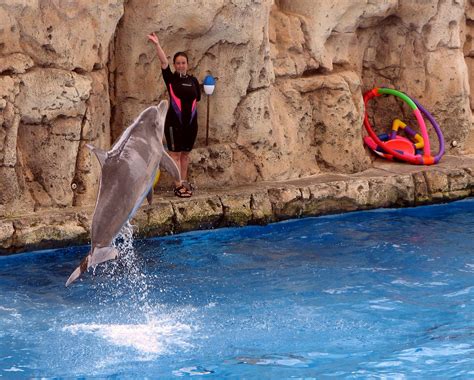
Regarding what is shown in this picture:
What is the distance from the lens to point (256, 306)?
6910 millimetres

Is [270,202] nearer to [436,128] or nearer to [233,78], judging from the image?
[233,78]

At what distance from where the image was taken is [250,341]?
6254 mm

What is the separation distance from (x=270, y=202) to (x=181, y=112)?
1.09 meters

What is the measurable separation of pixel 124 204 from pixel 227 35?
3.71 m

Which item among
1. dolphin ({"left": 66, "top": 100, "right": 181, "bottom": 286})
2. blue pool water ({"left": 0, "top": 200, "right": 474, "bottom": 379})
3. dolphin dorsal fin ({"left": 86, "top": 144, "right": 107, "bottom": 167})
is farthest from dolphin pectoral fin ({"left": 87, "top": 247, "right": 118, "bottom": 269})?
blue pool water ({"left": 0, "top": 200, "right": 474, "bottom": 379})

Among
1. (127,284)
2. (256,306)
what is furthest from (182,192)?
(256,306)

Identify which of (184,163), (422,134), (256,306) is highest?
(422,134)

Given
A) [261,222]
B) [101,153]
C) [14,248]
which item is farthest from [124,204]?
[261,222]

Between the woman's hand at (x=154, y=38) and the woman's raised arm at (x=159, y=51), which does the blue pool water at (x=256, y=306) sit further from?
the woman's hand at (x=154, y=38)

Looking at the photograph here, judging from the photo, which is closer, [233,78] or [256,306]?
[256,306]

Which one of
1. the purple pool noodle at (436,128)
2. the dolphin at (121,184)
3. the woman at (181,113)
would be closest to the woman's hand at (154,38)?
the woman at (181,113)

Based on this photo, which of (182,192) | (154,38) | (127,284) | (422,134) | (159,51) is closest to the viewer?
(127,284)

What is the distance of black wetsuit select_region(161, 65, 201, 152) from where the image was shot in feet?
28.9

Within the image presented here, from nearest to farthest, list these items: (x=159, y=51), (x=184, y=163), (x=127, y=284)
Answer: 1. (x=127, y=284)
2. (x=159, y=51)
3. (x=184, y=163)
